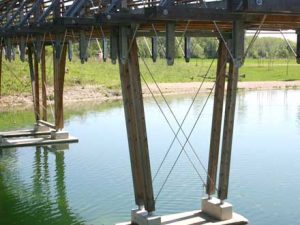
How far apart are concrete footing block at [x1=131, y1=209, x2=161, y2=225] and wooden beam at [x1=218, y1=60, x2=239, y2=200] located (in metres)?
1.44

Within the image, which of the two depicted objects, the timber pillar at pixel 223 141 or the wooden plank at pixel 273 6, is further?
the timber pillar at pixel 223 141

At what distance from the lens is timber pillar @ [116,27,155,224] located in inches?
377

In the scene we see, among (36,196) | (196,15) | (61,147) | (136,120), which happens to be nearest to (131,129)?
(136,120)

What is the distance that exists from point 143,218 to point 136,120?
1810mm

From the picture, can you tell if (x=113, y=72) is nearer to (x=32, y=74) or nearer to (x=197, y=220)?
(x=32, y=74)

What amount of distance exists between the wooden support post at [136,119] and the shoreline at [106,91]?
22.1 meters

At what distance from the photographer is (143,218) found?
9883 mm

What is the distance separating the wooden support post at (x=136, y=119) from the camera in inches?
382

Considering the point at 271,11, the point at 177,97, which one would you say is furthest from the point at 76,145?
the point at 177,97

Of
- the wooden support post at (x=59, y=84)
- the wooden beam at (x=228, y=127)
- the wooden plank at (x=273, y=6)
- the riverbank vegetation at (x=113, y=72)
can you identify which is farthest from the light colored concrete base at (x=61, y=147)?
the wooden plank at (x=273, y=6)

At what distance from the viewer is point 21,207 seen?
43.2 feet

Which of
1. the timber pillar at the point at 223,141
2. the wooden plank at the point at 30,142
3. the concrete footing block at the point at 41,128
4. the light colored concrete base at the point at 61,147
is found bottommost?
the light colored concrete base at the point at 61,147

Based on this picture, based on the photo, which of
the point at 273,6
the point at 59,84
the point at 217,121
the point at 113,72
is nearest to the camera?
the point at 273,6

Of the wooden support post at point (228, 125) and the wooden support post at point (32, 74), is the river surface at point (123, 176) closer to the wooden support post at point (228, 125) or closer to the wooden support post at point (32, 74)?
the wooden support post at point (228, 125)
